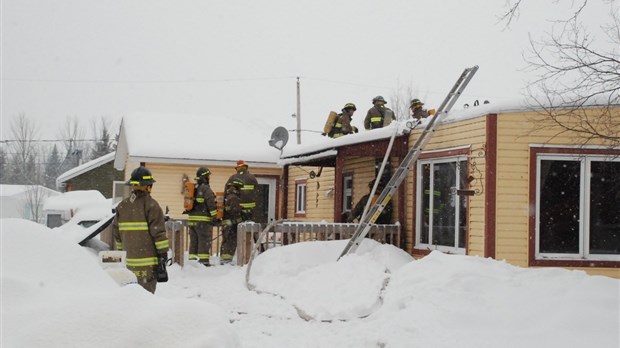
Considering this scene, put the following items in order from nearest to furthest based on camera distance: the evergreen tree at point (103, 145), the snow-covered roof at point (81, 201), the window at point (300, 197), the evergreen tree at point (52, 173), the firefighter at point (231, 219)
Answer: the firefighter at point (231, 219)
the snow-covered roof at point (81, 201)
the window at point (300, 197)
the evergreen tree at point (103, 145)
the evergreen tree at point (52, 173)

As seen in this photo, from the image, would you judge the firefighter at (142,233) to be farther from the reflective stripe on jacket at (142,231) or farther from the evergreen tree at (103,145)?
the evergreen tree at (103,145)

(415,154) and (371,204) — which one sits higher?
(415,154)

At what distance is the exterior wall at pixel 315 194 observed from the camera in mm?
17002

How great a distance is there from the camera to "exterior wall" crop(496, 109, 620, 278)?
394 inches

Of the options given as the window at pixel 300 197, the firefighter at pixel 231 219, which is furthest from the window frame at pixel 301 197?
the firefighter at pixel 231 219

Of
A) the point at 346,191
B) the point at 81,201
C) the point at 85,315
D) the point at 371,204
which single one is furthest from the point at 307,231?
the point at 81,201

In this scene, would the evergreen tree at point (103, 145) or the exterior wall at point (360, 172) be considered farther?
the evergreen tree at point (103, 145)

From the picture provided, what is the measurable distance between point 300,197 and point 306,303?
35.4ft

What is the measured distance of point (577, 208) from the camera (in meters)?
10.0

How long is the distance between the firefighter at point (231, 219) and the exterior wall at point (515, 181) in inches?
217

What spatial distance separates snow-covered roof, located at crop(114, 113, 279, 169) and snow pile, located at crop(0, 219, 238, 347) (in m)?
16.3

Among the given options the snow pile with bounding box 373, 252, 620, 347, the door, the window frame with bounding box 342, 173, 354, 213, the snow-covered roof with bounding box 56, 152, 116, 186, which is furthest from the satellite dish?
the snow-covered roof with bounding box 56, 152, 116, 186

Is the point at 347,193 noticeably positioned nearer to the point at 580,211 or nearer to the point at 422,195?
the point at 422,195

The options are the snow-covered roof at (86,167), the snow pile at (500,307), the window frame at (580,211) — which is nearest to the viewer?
the snow pile at (500,307)
